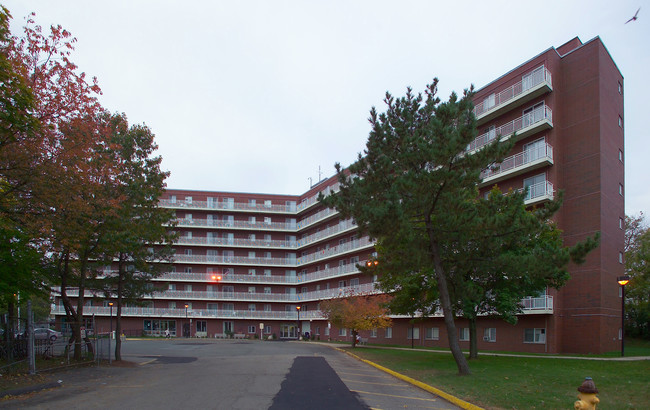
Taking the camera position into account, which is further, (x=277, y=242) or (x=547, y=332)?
(x=277, y=242)

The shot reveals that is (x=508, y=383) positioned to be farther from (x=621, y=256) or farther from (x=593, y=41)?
(x=593, y=41)

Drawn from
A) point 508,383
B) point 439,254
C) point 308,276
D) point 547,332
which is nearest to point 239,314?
point 308,276

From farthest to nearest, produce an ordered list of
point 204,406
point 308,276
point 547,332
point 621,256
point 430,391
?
point 308,276 < point 621,256 < point 547,332 < point 430,391 < point 204,406

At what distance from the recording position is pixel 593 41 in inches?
1292

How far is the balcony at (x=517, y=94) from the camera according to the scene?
3338 centimetres

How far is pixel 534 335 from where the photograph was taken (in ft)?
107

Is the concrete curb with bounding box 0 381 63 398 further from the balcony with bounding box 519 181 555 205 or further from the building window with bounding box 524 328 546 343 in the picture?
the building window with bounding box 524 328 546 343

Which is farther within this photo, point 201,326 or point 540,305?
point 201,326

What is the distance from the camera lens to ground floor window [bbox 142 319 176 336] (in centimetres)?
6789

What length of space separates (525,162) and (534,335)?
38.6 feet

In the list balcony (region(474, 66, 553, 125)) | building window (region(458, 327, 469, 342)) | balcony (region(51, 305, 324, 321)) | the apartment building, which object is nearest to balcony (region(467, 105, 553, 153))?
the apartment building

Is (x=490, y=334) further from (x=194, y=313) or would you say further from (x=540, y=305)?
(x=194, y=313)

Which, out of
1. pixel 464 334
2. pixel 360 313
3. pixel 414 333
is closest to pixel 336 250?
pixel 414 333

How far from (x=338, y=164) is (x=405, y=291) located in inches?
394
